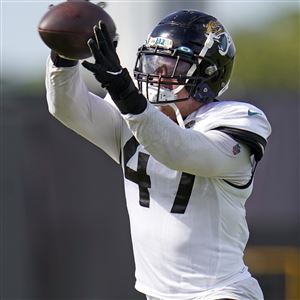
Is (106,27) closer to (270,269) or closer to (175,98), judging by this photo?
(175,98)

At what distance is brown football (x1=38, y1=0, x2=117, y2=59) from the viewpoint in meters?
4.15

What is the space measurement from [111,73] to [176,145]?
1.26 ft

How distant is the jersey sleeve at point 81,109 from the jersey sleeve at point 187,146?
475mm

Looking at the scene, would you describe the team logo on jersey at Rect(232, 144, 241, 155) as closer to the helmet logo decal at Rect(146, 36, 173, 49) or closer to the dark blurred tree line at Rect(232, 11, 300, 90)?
the helmet logo decal at Rect(146, 36, 173, 49)

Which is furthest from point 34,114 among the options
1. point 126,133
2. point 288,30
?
point 288,30

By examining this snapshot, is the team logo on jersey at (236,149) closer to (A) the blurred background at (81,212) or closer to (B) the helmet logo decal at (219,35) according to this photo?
(B) the helmet logo decal at (219,35)

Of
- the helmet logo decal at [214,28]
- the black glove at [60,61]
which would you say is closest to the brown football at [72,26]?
the black glove at [60,61]

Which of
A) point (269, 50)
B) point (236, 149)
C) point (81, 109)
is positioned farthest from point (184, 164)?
point (269, 50)

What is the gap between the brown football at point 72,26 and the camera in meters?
4.15

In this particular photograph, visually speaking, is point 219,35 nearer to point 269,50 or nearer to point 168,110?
point 168,110

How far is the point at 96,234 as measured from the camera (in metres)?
9.87

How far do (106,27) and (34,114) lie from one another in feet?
19.5

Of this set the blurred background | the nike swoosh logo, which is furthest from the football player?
the blurred background

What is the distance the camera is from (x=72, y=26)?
13.6 ft
